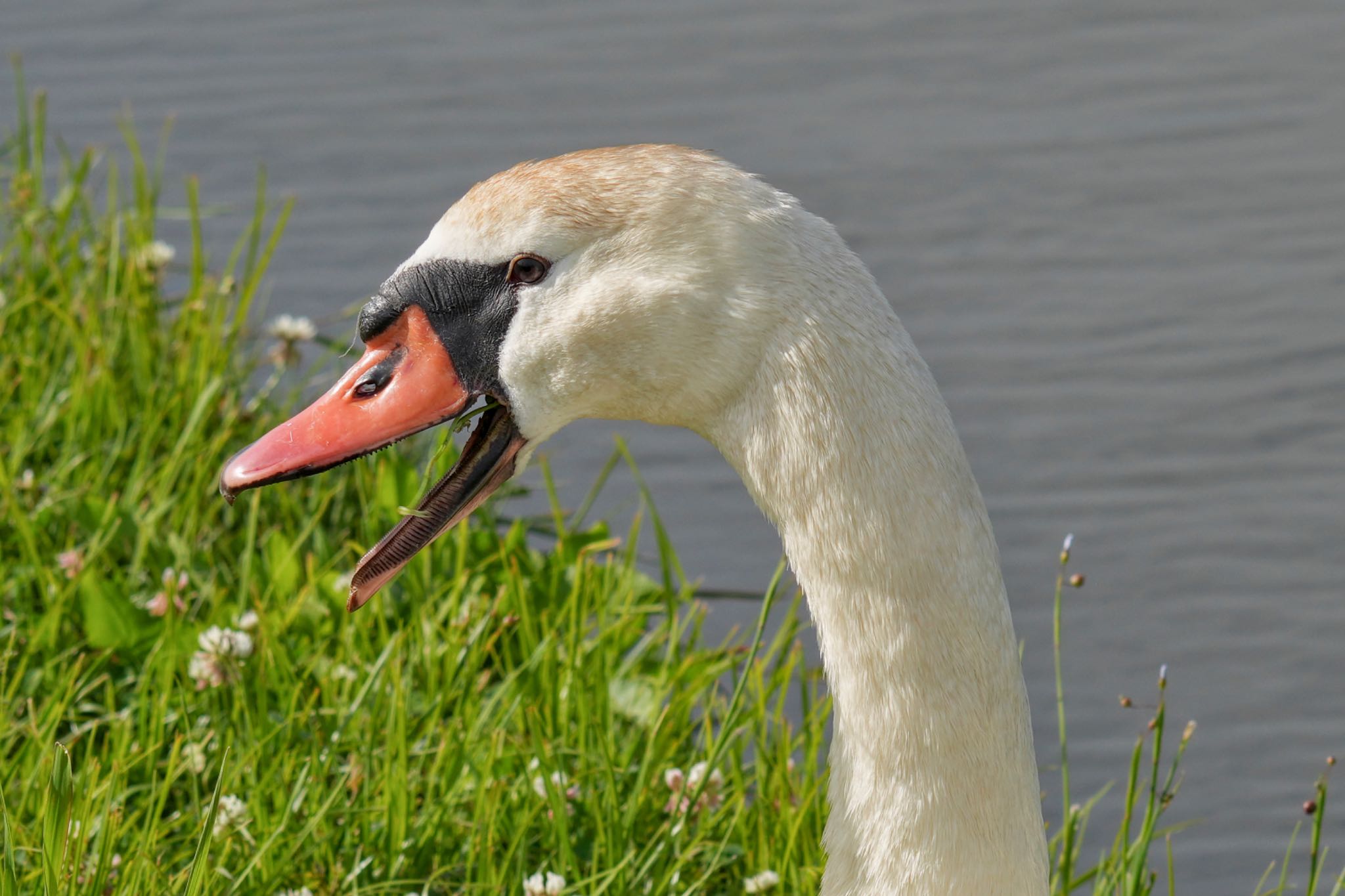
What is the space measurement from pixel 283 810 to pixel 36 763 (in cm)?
51

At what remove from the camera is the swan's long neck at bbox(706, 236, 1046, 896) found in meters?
2.28

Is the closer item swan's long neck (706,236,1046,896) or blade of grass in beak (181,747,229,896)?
swan's long neck (706,236,1046,896)

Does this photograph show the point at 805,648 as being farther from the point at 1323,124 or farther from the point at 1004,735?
the point at 1323,124

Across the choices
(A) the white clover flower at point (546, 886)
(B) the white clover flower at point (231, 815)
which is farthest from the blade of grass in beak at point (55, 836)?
(A) the white clover flower at point (546, 886)

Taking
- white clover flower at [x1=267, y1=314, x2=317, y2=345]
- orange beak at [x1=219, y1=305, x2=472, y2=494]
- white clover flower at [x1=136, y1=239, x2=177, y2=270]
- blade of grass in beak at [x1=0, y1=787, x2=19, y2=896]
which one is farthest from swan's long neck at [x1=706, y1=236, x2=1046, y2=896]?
white clover flower at [x1=136, y1=239, x2=177, y2=270]

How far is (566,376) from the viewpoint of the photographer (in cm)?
251

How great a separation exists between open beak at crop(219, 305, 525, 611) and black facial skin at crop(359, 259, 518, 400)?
0.02 m

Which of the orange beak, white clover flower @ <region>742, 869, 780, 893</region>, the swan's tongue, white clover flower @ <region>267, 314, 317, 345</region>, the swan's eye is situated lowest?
white clover flower @ <region>742, 869, 780, 893</region>

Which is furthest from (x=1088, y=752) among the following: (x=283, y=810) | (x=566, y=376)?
(x=566, y=376)

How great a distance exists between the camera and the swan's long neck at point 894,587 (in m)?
2.28

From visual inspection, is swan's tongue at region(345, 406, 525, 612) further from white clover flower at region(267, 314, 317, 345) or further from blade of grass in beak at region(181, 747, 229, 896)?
white clover flower at region(267, 314, 317, 345)

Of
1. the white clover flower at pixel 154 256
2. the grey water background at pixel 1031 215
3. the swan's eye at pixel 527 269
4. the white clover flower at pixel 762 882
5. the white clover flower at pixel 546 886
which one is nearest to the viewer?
the swan's eye at pixel 527 269

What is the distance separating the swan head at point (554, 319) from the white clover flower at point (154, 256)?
275cm

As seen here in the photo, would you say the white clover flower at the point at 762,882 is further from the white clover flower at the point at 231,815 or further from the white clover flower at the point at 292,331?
the white clover flower at the point at 292,331
